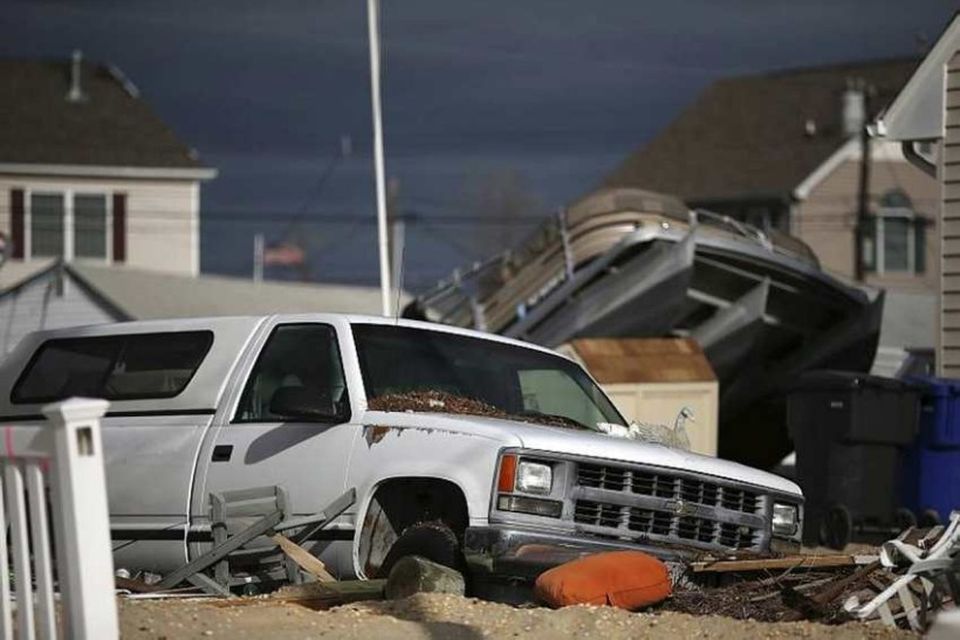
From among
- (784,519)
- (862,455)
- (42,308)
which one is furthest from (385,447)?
(42,308)

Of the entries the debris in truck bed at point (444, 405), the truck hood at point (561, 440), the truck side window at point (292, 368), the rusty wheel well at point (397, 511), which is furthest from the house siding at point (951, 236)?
the rusty wheel well at point (397, 511)

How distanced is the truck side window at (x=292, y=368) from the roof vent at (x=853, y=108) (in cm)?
4237

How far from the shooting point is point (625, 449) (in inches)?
374

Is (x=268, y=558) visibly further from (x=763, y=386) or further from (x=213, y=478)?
(x=763, y=386)

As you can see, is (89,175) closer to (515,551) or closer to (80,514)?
(515,551)

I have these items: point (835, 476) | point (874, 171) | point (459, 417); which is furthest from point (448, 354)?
point (874, 171)

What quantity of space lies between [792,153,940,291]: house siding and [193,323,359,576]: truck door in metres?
41.0

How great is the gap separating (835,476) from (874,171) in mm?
37559

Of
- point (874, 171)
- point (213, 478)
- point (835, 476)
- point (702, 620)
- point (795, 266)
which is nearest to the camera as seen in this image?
point (702, 620)

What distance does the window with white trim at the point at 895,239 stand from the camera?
50531mm

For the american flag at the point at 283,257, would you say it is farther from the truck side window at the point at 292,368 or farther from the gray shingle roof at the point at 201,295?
the truck side window at the point at 292,368

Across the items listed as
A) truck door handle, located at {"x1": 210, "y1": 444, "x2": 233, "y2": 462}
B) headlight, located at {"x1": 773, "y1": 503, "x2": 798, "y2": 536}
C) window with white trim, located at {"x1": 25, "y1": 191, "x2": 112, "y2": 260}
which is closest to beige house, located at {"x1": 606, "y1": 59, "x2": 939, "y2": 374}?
window with white trim, located at {"x1": 25, "y1": 191, "x2": 112, "y2": 260}

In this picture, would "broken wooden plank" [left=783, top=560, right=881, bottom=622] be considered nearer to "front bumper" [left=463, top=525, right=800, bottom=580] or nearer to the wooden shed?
"front bumper" [left=463, top=525, right=800, bottom=580]

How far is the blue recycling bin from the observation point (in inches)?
596
